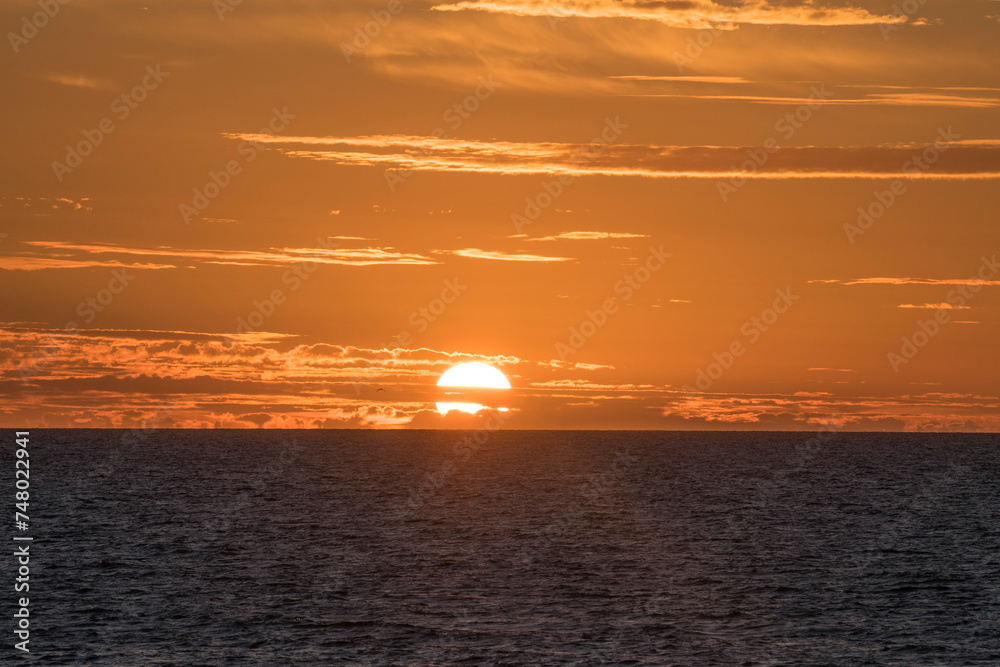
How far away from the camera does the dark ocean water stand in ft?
169

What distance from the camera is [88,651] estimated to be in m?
49.6

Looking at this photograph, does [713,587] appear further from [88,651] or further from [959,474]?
[959,474]

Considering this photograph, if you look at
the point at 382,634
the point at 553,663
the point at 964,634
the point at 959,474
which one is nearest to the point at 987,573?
the point at 964,634

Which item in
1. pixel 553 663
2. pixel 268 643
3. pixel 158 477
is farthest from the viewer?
pixel 158 477

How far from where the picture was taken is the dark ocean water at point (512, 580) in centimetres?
5166

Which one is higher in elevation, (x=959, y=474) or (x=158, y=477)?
(x=158, y=477)

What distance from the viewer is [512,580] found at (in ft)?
225

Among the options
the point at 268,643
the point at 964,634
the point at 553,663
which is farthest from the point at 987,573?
the point at 268,643

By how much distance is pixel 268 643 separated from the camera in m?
52.1

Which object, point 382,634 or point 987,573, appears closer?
point 382,634

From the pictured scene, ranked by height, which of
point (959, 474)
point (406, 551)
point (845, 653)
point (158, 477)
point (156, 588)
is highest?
point (158, 477)

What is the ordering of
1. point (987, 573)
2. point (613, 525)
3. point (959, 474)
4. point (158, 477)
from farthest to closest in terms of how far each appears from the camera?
point (959, 474)
point (158, 477)
point (613, 525)
point (987, 573)

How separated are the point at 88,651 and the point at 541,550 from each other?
39.6 metres

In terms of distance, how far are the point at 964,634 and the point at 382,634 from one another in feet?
101
